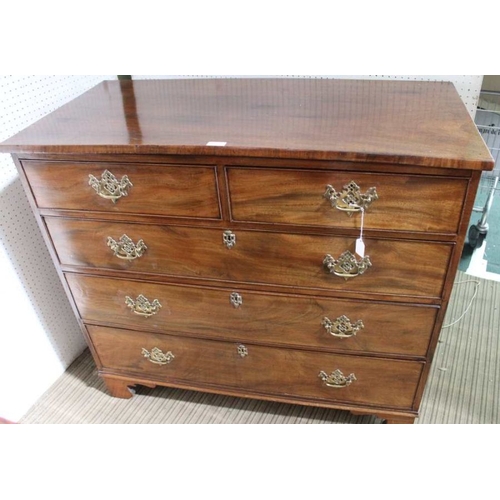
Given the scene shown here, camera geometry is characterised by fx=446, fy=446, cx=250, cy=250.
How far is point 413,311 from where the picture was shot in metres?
1.06

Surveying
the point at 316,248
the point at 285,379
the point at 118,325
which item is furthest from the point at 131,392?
the point at 316,248

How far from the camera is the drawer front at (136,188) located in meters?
0.98

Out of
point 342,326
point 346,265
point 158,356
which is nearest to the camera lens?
point 346,265

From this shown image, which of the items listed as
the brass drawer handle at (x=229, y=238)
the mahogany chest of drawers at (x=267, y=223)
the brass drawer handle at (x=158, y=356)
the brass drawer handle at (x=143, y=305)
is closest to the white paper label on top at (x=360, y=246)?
the mahogany chest of drawers at (x=267, y=223)

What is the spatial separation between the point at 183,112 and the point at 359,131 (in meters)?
0.43

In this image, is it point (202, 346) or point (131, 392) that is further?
point (131, 392)

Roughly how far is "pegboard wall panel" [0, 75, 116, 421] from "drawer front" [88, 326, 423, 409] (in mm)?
259

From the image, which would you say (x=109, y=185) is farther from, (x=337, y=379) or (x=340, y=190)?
(x=337, y=379)

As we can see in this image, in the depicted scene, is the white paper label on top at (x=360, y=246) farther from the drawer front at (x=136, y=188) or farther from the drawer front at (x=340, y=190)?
the drawer front at (x=136, y=188)

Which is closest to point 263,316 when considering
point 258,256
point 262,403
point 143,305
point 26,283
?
point 258,256

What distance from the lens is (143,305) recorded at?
125cm

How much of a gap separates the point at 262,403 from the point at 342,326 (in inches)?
20.2

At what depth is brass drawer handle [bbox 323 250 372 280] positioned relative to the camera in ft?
3.28

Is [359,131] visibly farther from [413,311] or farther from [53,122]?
[53,122]
